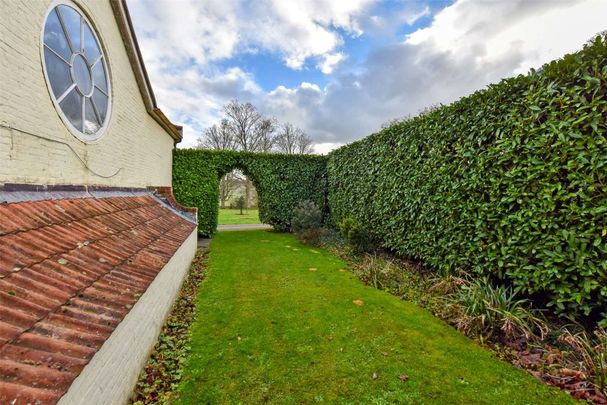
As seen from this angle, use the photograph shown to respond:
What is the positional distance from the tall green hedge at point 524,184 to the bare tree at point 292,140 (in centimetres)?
3468

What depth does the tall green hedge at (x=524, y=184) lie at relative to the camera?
3416 mm

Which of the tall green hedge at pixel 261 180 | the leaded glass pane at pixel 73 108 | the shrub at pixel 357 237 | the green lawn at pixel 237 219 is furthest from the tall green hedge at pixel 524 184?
the green lawn at pixel 237 219

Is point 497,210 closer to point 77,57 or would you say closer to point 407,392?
point 407,392

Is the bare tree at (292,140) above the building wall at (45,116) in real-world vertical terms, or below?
above

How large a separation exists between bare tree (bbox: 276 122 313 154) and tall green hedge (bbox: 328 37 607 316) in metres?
34.7

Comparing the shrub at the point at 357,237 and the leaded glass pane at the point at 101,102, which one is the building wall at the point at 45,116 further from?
the shrub at the point at 357,237

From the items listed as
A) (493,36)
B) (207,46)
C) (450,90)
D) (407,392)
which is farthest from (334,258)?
(450,90)

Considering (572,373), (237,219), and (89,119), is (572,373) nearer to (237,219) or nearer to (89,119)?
(89,119)

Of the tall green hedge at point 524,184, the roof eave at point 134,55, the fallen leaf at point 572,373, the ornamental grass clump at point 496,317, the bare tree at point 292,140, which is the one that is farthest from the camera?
the bare tree at point 292,140

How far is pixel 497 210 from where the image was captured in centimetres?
455

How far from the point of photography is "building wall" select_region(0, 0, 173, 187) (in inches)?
112

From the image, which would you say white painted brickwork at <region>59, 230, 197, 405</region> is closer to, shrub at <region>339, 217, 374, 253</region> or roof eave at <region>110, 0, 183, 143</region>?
roof eave at <region>110, 0, 183, 143</region>

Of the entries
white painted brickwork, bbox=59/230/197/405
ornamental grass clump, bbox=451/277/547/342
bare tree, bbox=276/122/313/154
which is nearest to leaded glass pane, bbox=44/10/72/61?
white painted brickwork, bbox=59/230/197/405

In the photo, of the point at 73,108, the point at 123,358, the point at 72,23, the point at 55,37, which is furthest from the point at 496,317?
the point at 72,23
